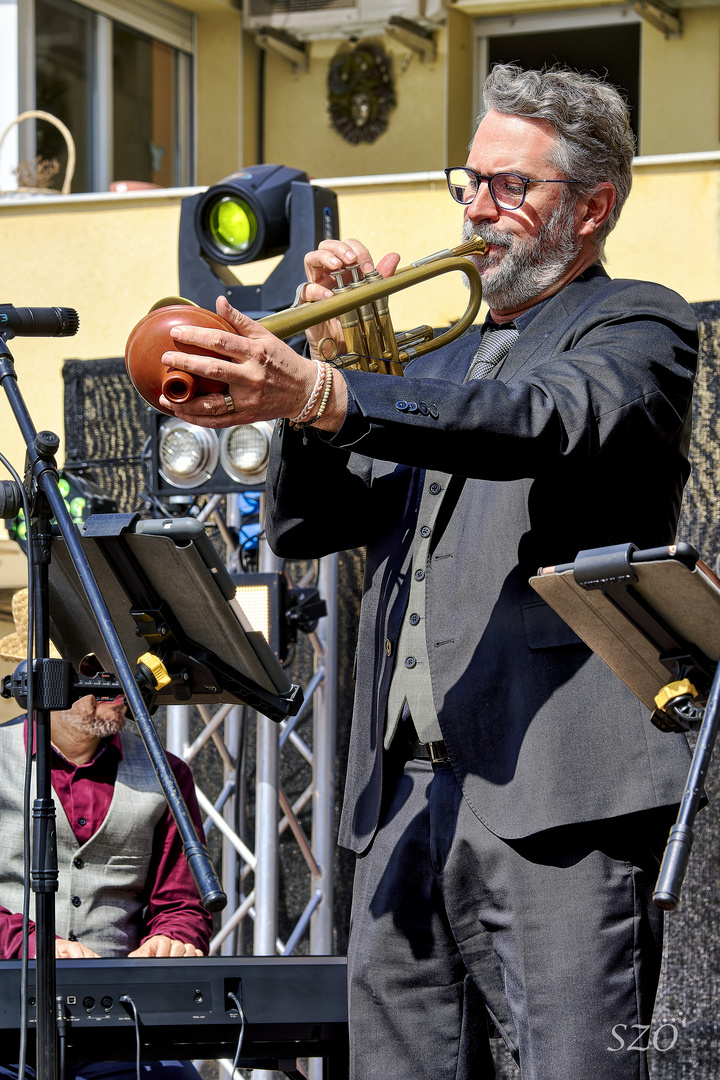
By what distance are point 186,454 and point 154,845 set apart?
123cm

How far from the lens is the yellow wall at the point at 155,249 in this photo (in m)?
5.19

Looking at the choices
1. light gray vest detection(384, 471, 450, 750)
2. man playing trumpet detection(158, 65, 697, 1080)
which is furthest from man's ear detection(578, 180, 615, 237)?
light gray vest detection(384, 471, 450, 750)

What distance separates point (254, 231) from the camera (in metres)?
4.05

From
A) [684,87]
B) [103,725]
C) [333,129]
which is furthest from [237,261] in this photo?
[333,129]

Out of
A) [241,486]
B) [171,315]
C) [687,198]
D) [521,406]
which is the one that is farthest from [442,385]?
[687,198]

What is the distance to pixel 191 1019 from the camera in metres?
2.39

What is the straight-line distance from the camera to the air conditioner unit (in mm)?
8172

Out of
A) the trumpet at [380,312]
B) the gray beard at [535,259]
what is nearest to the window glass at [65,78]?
the trumpet at [380,312]

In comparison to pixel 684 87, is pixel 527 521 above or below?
below

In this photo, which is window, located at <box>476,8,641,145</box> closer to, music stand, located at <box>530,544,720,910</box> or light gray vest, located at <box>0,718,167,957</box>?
light gray vest, located at <box>0,718,167,957</box>

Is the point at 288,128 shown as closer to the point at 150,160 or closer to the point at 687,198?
the point at 150,160

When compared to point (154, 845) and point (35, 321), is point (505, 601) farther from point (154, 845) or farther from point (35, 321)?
point (154, 845)

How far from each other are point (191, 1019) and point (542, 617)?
972 mm

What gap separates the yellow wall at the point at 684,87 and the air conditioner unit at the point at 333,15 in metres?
1.28
